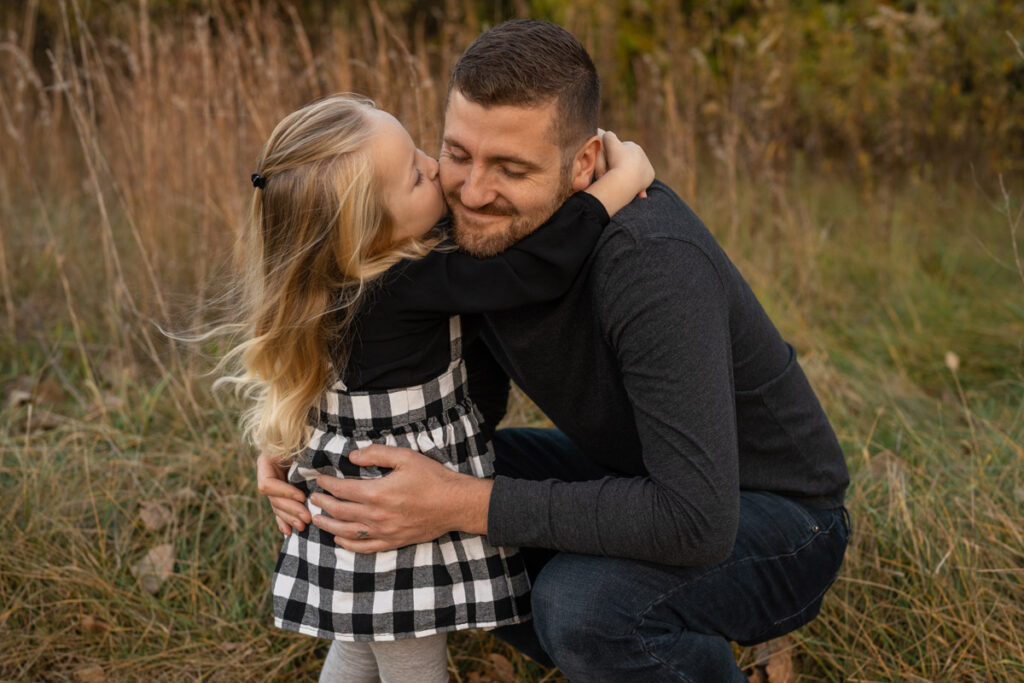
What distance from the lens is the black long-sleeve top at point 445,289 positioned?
1727 millimetres

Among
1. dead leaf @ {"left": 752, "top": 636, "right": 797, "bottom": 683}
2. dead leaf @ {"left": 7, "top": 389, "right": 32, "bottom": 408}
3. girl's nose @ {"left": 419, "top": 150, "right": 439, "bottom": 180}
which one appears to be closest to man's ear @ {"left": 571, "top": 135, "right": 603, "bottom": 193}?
girl's nose @ {"left": 419, "top": 150, "right": 439, "bottom": 180}

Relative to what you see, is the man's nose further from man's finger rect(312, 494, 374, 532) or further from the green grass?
the green grass

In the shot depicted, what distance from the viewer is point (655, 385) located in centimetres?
163

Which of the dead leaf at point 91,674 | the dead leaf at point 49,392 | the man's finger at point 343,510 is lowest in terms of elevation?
the dead leaf at point 91,674

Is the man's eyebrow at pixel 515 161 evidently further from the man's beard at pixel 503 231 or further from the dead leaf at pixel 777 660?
the dead leaf at pixel 777 660

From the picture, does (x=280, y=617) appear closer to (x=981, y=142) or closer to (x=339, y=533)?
(x=339, y=533)

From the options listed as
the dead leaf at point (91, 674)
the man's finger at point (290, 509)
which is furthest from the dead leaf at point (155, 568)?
the man's finger at point (290, 509)

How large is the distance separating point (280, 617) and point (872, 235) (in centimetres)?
392

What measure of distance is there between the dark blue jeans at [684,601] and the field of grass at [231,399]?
0.37 m

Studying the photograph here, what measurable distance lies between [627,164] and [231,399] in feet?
6.27

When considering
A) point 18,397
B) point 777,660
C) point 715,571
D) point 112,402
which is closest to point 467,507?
point 715,571

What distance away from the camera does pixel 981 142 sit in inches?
205

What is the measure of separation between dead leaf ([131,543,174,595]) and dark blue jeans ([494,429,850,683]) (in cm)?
107

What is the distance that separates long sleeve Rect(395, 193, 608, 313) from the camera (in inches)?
67.7
